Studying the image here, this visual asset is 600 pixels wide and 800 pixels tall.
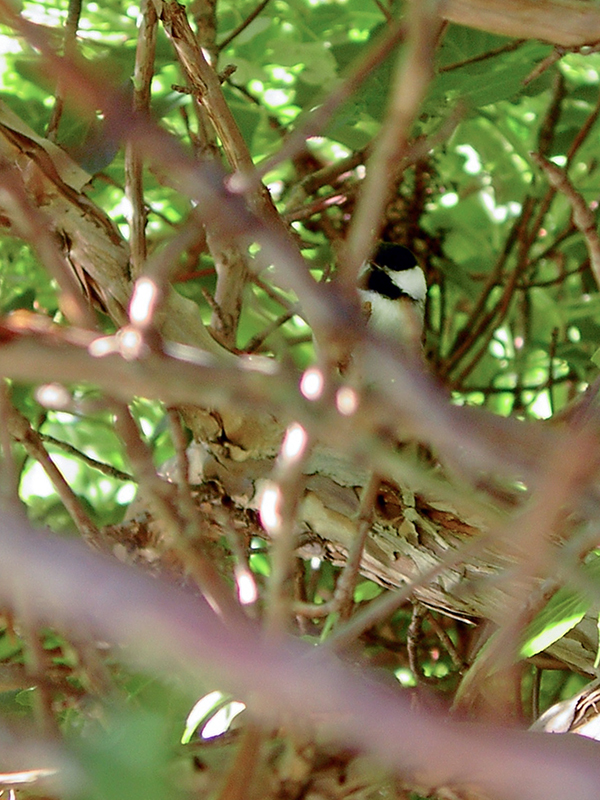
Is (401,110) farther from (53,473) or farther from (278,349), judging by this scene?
(53,473)

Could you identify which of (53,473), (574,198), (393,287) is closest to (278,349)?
(53,473)

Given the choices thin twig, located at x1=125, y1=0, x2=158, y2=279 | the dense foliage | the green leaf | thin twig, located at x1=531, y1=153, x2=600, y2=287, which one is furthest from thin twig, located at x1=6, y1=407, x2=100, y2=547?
thin twig, located at x1=531, y1=153, x2=600, y2=287

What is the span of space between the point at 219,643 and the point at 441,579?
1.69ft

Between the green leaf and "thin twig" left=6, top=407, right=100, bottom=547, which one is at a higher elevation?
"thin twig" left=6, top=407, right=100, bottom=547

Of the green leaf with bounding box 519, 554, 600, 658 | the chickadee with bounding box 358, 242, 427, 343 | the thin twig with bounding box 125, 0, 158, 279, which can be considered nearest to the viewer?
the green leaf with bounding box 519, 554, 600, 658

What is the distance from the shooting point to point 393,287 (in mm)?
1346

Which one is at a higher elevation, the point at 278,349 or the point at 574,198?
the point at 574,198

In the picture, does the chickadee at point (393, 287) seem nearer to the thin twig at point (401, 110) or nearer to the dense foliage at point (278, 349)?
the dense foliage at point (278, 349)

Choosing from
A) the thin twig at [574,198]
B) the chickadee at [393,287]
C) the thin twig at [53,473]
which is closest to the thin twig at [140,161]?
the thin twig at [53,473]

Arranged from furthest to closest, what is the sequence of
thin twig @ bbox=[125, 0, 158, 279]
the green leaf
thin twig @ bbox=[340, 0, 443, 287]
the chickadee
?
1. the chickadee
2. thin twig @ bbox=[125, 0, 158, 279]
3. the green leaf
4. thin twig @ bbox=[340, 0, 443, 287]

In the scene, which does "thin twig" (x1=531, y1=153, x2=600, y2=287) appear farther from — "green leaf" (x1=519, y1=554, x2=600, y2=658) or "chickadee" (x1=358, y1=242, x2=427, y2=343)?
"chickadee" (x1=358, y1=242, x2=427, y2=343)

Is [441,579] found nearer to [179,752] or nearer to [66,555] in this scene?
[179,752]

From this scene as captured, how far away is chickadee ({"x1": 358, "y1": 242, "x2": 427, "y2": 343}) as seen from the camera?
125 centimetres

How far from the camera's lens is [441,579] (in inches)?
27.8
